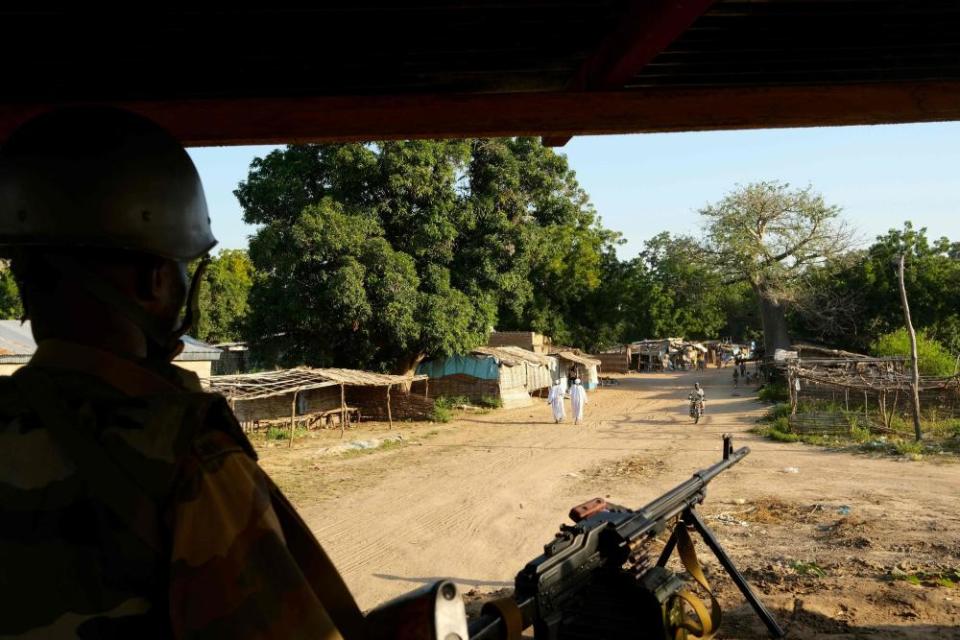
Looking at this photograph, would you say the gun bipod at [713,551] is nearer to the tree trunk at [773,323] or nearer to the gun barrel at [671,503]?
the gun barrel at [671,503]

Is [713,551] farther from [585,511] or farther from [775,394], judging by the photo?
[775,394]

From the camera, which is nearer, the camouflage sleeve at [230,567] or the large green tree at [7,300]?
the camouflage sleeve at [230,567]

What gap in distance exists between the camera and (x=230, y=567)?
2.66ft

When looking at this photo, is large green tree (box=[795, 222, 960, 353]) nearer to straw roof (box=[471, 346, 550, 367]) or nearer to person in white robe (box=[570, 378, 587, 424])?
straw roof (box=[471, 346, 550, 367])

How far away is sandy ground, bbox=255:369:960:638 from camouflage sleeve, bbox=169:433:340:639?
477cm

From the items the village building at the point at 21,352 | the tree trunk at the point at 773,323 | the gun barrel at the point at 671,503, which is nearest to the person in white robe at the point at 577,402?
the village building at the point at 21,352

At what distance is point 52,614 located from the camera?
0.84 m

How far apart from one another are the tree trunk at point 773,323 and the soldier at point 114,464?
1261 inches

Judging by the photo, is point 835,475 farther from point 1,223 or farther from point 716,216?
point 716,216

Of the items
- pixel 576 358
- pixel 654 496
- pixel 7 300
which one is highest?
pixel 7 300

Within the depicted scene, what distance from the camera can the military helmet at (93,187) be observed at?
1.01 meters

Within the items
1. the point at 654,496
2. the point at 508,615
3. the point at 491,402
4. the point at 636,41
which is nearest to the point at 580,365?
the point at 491,402

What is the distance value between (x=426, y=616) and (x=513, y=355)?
2471 cm

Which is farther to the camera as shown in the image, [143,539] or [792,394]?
[792,394]
